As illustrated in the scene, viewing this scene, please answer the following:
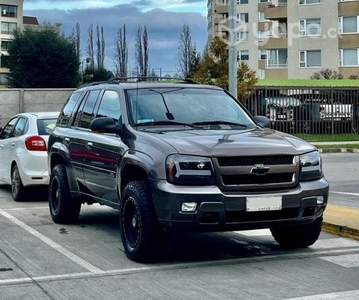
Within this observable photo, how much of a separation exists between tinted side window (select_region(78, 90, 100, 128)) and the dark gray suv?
299 millimetres

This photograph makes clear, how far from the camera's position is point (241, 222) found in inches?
Result: 283

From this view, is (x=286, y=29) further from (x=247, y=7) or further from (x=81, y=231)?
(x=81, y=231)

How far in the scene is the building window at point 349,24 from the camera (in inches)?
2317

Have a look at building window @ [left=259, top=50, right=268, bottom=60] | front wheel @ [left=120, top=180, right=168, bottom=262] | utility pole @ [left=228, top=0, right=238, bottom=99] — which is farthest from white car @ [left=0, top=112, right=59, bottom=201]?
Result: building window @ [left=259, top=50, right=268, bottom=60]

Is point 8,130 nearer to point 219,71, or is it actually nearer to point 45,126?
point 45,126

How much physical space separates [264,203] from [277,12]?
60.8 m

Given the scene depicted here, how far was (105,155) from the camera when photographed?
8477 millimetres

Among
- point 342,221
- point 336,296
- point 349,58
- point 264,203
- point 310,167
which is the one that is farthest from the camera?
point 349,58

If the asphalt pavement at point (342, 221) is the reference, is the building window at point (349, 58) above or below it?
above

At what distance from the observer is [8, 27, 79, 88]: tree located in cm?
6216

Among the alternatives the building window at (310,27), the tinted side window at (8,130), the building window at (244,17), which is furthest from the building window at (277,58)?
the tinted side window at (8,130)

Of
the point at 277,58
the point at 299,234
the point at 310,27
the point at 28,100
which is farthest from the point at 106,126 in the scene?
the point at 277,58

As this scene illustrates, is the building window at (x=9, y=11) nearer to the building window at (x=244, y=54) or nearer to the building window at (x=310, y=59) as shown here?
the building window at (x=244, y=54)

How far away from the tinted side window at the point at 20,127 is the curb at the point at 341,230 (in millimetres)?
5972
